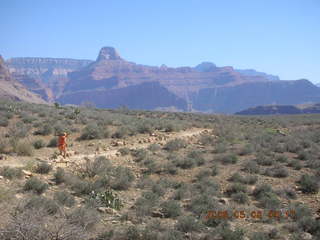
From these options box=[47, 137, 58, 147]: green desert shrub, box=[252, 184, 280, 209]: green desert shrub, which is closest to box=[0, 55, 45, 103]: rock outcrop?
box=[47, 137, 58, 147]: green desert shrub

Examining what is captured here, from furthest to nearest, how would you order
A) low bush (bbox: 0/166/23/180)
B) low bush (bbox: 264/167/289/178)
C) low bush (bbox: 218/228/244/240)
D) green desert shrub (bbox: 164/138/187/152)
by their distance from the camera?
green desert shrub (bbox: 164/138/187/152), low bush (bbox: 264/167/289/178), low bush (bbox: 0/166/23/180), low bush (bbox: 218/228/244/240)

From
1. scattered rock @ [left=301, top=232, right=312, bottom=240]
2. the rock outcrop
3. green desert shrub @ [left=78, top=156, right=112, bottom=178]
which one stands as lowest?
scattered rock @ [left=301, top=232, right=312, bottom=240]

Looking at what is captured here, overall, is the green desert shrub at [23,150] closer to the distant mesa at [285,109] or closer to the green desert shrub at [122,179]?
the green desert shrub at [122,179]

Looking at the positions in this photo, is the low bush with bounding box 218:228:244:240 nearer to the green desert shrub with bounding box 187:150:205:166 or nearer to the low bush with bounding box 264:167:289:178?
the low bush with bounding box 264:167:289:178

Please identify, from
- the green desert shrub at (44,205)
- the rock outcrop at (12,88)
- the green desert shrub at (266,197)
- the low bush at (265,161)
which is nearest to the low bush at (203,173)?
the green desert shrub at (266,197)

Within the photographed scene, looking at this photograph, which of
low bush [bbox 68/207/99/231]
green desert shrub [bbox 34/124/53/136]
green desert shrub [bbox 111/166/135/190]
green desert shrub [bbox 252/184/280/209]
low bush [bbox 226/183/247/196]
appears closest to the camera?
low bush [bbox 68/207/99/231]

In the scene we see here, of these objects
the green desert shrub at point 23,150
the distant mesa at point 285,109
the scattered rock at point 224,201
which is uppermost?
the green desert shrub at point 23,150

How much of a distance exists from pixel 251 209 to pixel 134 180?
166 inches

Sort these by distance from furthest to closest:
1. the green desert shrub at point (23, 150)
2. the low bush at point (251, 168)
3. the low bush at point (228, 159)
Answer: the low bush at point (228, 159)
the low bush at point (251, 168)
the green desert shrub at point (23, 150)

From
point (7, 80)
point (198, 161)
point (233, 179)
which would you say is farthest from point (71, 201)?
point (7, 80)

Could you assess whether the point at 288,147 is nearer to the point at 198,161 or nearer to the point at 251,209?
the point at 198,161

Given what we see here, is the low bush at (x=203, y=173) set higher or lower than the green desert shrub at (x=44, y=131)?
lower

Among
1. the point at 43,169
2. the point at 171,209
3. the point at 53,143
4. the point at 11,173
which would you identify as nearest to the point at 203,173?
the point at 171,209

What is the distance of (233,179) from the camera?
37.9ft
